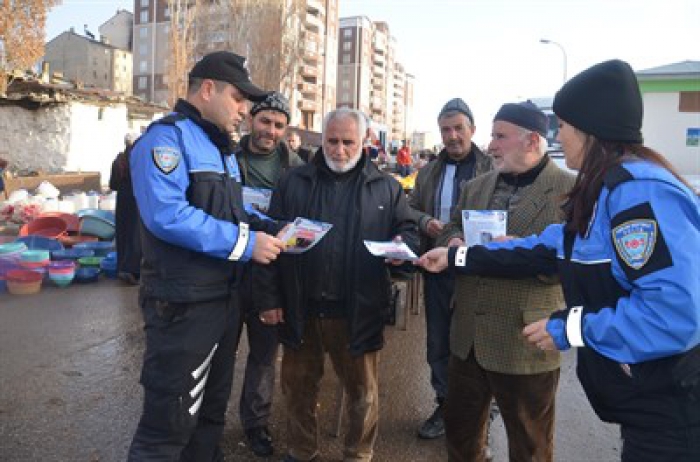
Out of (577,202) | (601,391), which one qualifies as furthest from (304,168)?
(601,391)

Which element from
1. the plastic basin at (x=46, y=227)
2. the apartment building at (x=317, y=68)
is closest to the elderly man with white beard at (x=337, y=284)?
the plastic basin at (x=46, y=227)

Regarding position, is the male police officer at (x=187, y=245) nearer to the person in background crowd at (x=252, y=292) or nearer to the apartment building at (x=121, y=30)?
the person in background crowd at (x=252, y=292)

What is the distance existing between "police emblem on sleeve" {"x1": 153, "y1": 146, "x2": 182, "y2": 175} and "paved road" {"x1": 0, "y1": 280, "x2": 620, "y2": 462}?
190 cm

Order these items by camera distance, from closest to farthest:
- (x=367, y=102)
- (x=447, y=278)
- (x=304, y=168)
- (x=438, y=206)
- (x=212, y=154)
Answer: (x=212, y=154) < (x=304, y=168) < (x=447, y=278) < (x=438, y=206) < (x=367, y=102)

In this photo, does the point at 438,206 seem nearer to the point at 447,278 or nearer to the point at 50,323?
the point at 447,278

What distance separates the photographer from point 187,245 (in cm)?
233

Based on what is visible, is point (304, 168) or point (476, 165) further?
point (476, 165)

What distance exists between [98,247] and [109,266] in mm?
648

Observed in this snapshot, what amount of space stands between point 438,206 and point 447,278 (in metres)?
0.60

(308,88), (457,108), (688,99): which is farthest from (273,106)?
(308,88)

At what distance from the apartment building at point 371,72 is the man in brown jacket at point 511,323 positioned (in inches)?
3191

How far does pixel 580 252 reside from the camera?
1785 millimetres

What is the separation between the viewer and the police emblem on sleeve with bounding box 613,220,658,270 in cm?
152

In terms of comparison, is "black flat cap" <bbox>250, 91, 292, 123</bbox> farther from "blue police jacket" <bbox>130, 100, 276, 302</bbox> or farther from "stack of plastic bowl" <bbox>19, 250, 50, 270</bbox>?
"stack of plastic bowl" <bbox>19, 250, 50, 270</bbox>
